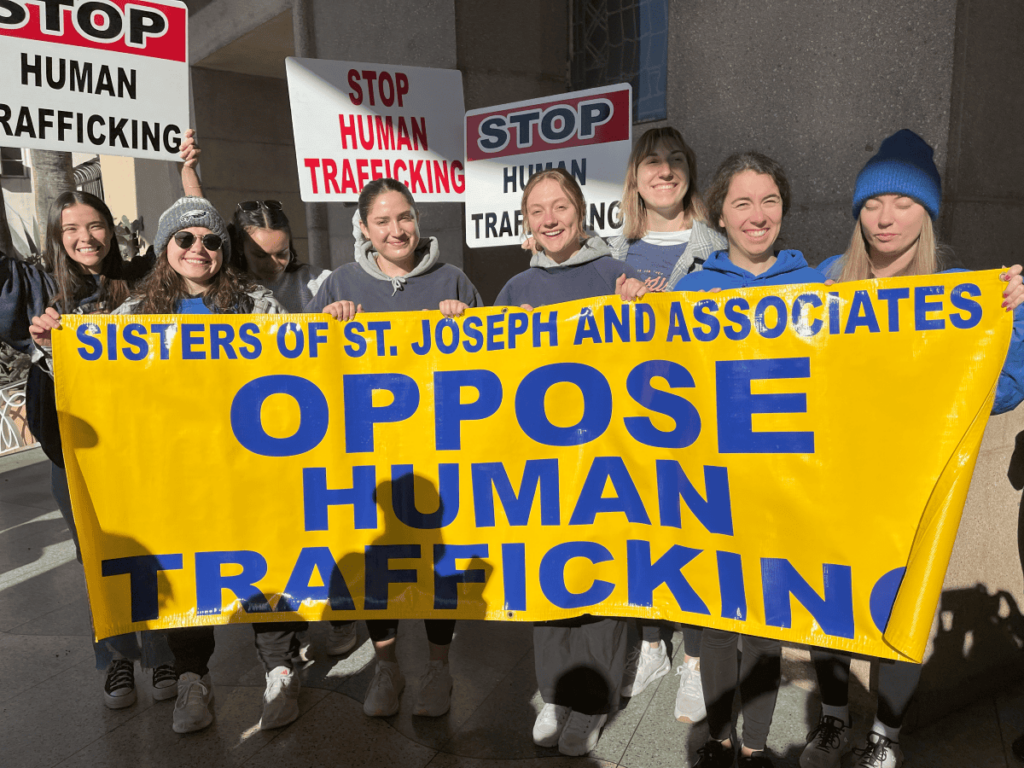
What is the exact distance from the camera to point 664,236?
3.06 meters

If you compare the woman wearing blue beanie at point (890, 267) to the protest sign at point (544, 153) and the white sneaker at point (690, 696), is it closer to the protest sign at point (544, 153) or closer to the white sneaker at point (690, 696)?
the white sneaker at point (690, 696)

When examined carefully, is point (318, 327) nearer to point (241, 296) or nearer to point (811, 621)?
point (241, 296)

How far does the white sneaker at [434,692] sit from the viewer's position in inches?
113

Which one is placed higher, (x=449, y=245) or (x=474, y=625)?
(x=449, y=245)

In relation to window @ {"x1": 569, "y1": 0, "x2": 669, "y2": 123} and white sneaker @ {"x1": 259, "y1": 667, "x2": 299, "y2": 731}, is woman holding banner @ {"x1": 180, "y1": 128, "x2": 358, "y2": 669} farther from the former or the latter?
window @ {"x1": 569, "y1": 0, "x2": 669, "y2": 123}

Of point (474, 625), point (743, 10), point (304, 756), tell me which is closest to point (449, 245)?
point (743, 10)

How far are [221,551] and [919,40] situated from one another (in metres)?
3.79

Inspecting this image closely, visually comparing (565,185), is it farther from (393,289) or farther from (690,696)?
(690,696)

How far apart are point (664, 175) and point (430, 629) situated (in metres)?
Answer: 2.07

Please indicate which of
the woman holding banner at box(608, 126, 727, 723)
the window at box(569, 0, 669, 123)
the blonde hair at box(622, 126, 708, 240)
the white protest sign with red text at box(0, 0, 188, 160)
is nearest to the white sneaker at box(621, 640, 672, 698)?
the woman holding banner at box(608, 126, 727, 723)

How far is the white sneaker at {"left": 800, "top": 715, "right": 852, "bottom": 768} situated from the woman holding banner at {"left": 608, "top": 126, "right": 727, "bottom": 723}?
0.44m

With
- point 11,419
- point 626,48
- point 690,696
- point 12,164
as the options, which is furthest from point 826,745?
point 12,164

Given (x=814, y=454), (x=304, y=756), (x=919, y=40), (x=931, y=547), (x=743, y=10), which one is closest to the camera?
(x=931, y=547)

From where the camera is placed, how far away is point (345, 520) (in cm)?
260
